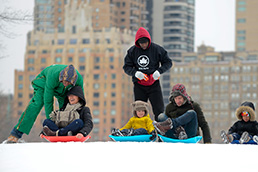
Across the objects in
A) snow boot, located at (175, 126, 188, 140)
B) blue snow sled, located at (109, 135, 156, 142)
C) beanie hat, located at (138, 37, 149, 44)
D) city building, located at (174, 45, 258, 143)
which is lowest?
city building, located at (174, 45, 258, 143)

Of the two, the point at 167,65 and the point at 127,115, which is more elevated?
the point at 167,65

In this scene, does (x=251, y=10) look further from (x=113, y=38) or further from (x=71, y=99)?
(x=71, y=99)

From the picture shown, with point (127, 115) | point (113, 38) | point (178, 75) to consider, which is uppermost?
point (113, 38)

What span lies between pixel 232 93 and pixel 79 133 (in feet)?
381

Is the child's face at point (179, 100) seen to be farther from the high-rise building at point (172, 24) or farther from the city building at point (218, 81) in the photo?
the high-rise building at point (172, 24)

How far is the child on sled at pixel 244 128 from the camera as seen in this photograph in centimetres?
784

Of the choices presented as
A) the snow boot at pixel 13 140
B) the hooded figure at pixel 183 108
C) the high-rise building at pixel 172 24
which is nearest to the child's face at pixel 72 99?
the snow boot at pixel 13 140

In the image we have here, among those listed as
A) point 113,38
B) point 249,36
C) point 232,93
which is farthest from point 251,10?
point 113,38

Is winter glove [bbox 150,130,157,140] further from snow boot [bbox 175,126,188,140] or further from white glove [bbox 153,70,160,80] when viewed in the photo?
white glove [bbox 153,70,160,80]

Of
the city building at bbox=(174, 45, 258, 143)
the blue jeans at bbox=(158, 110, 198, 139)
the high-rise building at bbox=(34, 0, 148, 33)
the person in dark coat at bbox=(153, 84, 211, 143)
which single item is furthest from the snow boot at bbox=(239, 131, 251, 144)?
the high-rise building at bbox=(34, 0, 148, 33)

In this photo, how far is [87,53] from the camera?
117 m
